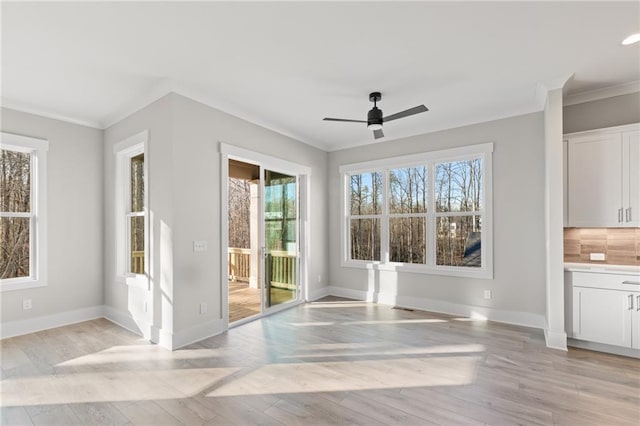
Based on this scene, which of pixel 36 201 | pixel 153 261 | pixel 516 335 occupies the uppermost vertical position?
pixel 36 201

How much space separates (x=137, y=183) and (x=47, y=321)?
2.12m

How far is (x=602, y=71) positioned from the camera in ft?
10.4

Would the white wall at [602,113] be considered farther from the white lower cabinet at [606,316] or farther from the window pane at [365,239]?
the window pane at [365,239]

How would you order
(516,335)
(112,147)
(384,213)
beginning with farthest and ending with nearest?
(384,213) < (112,147) < (516,335)

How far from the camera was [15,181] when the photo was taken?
396 cm

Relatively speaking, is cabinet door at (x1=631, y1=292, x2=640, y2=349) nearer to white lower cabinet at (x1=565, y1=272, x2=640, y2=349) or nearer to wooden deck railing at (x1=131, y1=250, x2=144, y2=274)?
white lower cabinet at (x1=565, y1=272, x2=640, y2=349)

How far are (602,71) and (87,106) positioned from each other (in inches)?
234

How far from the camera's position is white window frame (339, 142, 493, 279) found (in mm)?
4398

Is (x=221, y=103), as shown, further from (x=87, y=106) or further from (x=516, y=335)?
(x=516, y=335)

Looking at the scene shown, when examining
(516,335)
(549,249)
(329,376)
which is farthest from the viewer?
(516,335)

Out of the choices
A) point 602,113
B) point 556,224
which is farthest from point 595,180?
point 602,113

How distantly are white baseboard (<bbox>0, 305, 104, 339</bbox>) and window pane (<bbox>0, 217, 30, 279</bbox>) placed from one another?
1.95 feet

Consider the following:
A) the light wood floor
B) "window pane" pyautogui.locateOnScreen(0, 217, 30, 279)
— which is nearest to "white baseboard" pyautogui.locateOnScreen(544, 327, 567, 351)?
the light wood floor

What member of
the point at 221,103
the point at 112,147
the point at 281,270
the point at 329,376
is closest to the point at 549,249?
the point at 329,376
